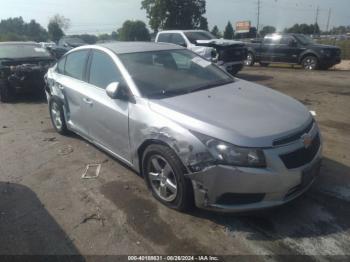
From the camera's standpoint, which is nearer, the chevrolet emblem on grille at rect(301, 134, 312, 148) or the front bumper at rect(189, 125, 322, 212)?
the front bumper at rect(189, 125, 322, 212)

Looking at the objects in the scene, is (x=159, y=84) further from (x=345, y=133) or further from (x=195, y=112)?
(x=345, y=133)

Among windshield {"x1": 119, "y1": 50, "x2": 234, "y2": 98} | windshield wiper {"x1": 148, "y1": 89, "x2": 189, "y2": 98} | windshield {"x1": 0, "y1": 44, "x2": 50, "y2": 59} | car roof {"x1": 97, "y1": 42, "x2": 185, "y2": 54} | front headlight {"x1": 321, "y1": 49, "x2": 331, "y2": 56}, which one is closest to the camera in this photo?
windshield wiper {"x1": 148, "y1": 89, "x2": 189, "y2": 98}

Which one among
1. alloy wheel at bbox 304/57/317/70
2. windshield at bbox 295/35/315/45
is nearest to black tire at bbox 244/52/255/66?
windshield at bbox 295/35/315/45

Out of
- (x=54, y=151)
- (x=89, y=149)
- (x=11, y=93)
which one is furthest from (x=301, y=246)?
(x=11, y=93)

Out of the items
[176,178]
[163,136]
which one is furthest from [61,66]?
[176,178]

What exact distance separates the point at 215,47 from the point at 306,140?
9.33 meters

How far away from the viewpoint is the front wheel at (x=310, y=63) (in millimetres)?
14875

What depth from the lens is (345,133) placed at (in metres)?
5.81

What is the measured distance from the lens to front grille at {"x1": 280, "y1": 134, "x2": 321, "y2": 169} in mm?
2958

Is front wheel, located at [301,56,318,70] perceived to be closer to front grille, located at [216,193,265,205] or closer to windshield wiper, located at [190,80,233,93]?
windshield wiper, located at [190,80,233,93]

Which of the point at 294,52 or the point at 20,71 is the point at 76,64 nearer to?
the point at 20,71

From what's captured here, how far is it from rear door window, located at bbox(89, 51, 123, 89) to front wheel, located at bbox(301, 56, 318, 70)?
12687 millimetres

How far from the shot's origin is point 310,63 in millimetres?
15117

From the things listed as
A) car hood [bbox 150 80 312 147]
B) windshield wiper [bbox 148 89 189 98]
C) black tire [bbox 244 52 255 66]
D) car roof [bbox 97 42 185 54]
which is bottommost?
black tire [bbox 244 52 255 66]
